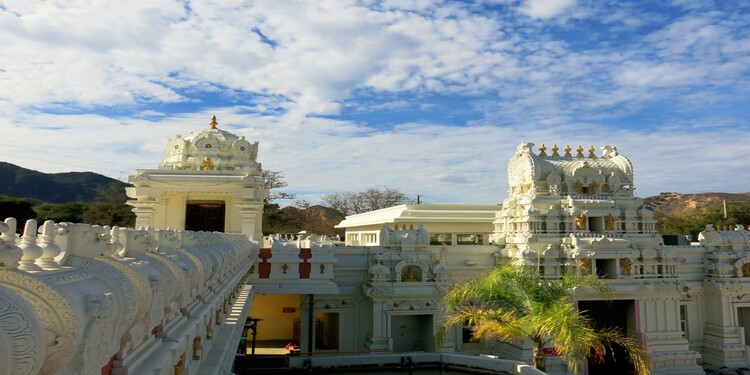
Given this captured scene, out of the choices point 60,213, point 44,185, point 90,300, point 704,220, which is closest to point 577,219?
point 90,300

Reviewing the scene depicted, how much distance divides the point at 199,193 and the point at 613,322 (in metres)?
19.3

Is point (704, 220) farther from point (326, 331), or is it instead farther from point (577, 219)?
point (326, 331)

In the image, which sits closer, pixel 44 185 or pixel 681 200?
pixel 44 185

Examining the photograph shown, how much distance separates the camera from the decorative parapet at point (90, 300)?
1924mm

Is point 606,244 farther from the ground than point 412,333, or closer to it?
farther from the ground

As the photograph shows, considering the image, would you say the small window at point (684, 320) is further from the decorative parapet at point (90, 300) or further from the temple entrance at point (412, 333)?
the decorative parapet at point (90, 300)

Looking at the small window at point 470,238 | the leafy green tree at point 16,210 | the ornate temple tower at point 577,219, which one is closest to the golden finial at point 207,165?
the leafy green tree at point 16,210

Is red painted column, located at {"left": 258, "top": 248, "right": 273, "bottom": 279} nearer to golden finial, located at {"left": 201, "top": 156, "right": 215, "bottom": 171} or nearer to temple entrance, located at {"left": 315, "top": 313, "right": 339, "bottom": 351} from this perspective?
temple entrance, located at {"left": 315, "top": 313, "right": 339, "bottom": 351}

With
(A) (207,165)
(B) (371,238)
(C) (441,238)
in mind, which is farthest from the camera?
(B) (371,238)

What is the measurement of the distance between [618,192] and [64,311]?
23.9 m

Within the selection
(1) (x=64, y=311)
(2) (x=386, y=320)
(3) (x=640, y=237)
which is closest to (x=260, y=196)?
(2) (x=386, y=320)

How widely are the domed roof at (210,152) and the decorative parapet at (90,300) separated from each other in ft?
74.8

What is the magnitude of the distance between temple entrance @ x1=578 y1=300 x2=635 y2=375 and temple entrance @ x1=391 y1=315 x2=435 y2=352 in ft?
21.2

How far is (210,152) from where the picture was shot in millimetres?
27188
